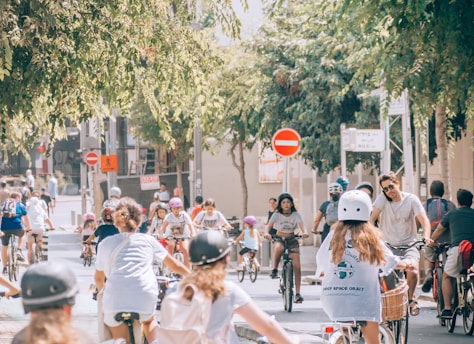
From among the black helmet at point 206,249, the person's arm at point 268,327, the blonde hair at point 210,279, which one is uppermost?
the black helmet at point 206,249

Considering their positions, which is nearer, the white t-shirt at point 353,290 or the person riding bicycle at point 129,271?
the white t-shirt at point 353,290

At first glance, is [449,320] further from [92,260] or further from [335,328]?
[92,260]

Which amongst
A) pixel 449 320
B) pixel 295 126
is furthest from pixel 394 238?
pixel 295 126

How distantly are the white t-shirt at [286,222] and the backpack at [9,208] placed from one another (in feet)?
25.7

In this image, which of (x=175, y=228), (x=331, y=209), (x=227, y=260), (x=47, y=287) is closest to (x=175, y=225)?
(x=175, y=228)

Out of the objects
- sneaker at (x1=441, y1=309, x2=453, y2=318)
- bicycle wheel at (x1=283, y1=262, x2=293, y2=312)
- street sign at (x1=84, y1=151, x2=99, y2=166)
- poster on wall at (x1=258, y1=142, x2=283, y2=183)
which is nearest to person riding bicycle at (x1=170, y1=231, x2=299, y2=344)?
sneaker at (x1=441, y1=309, x2=453, y2=318)

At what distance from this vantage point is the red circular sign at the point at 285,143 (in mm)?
21938

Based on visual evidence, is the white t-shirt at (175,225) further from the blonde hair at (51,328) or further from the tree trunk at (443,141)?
the blonde hair at (51,328)

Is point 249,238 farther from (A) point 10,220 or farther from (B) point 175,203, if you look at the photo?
(A) point 10,220

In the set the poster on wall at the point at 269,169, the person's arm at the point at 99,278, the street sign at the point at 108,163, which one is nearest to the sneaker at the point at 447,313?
the person's arm at the point at 99,278

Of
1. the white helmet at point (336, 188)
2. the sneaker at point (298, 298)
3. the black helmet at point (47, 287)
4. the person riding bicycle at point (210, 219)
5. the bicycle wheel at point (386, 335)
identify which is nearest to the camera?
the black helmet at point (47, 287)

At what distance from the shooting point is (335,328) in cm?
808

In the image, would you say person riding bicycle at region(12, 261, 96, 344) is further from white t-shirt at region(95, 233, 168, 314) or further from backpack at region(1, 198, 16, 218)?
backpack at region(1, 198, 16, 218)

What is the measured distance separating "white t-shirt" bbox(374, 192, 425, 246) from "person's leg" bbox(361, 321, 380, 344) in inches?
177
